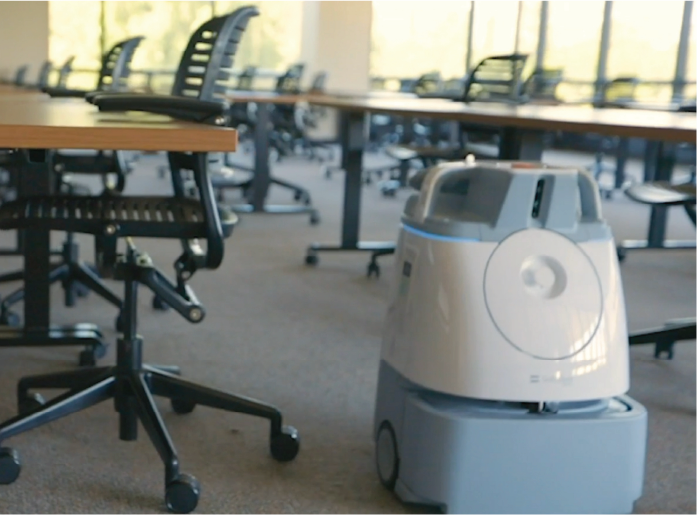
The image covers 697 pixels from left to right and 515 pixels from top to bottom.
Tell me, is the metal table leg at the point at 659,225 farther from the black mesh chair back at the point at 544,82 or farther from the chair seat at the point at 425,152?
the black mesh chair back at the point at 544,82

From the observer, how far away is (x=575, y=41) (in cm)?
1169

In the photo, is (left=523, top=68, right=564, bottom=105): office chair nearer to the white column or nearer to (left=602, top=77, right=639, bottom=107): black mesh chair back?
(left=602, top=77, right=639, bottom=107): black mesh chair back

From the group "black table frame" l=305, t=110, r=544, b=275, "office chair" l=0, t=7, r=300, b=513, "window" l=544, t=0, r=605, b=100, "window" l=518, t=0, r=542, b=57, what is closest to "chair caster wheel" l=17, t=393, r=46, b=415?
"office chair" l=0, t=7, r=300, b=513

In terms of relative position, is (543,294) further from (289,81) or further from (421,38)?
(421,38)

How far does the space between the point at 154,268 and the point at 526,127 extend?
4.36 ft

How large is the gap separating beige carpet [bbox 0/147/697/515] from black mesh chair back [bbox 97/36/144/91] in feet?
2.73

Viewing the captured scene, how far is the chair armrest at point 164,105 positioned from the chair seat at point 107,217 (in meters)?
0.21

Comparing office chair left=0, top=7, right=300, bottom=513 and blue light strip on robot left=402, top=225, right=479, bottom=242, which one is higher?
blue light strip on robot left=402, top=225, right=479, bottom=242

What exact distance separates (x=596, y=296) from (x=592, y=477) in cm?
34

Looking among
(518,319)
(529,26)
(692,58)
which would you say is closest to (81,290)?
(518,319)

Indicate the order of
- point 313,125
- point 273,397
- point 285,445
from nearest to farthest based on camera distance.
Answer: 1. point 285,445
2. point 273,397
3. point 313,125

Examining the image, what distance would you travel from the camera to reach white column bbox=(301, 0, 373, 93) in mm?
12031

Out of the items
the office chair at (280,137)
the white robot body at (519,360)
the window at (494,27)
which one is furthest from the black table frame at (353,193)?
the window at (494,27)

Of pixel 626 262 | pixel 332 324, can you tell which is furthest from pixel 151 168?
pixel 332 324
